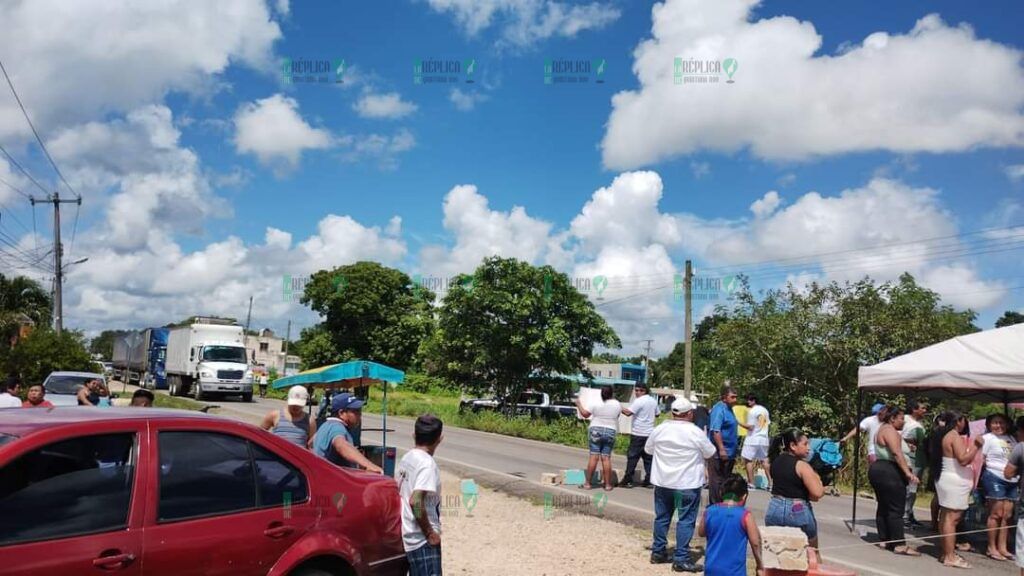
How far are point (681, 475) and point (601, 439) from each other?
4.57m

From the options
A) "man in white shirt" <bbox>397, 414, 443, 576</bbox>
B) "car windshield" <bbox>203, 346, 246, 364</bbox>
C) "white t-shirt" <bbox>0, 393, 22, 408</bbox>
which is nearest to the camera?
"man in white shirt" <bbox>397, 414, 443, 576</bbox>

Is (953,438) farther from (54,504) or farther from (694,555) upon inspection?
(54,504)

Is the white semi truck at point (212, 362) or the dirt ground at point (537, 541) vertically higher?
the white semi truck at point (212, 362)

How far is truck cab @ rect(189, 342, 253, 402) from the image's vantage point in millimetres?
35406

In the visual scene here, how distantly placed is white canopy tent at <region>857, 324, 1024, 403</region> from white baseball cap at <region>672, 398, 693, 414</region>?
13.2ft

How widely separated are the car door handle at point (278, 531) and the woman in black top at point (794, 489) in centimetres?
403

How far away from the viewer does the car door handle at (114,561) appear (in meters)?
3.56

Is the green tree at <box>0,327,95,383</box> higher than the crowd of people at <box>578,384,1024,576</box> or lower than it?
higher

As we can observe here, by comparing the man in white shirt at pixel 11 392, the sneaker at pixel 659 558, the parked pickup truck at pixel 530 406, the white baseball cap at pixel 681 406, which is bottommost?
the sneaker at pixel 659 558

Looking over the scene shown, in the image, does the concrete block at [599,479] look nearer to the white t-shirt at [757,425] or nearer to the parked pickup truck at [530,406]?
the white t-shirt at [757,425]

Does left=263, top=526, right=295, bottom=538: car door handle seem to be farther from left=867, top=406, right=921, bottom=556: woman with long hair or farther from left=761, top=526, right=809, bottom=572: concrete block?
left=867, top=406, right=921, bottom=556: woman with long hair

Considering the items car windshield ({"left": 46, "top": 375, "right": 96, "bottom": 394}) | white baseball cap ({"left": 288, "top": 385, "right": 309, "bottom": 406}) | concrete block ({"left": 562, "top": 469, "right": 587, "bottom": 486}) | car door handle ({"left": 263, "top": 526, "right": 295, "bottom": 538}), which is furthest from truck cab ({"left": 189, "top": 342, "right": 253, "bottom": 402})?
car door handle ({"left": 263, "top": 526, "right": 295, "bottom": 538})

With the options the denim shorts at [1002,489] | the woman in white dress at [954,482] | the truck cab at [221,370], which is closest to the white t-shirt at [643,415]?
the woman in white dress at [954,482]

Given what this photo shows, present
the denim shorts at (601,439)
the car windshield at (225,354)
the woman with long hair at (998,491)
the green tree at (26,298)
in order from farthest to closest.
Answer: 1. the green tree at (26,298)
2. the car windshield at (225,354)
3. the denim shorts at (601,439)
4. the woman with long hair at (998,491)
